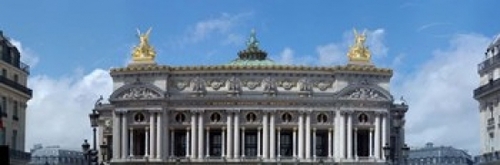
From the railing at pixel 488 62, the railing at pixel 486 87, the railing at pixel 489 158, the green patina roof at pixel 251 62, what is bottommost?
the railing at pixel 489 158

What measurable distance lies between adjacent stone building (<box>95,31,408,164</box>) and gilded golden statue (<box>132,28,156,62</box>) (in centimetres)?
90

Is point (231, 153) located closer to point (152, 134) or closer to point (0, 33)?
point (152, 134)

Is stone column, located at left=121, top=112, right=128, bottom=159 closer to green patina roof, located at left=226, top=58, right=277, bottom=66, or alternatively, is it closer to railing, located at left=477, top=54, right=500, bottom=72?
green patina roof, located at left=226, top=58, right=277, bottom=66

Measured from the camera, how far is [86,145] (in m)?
55.8

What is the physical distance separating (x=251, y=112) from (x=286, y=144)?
206 inches

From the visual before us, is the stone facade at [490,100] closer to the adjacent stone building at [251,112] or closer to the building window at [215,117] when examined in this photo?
the adjacent stone building at [251,112]

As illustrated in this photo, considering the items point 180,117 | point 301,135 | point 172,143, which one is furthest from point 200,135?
point 301,135

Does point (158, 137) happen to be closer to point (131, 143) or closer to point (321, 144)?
point (131, 143)

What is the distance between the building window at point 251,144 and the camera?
342 ft

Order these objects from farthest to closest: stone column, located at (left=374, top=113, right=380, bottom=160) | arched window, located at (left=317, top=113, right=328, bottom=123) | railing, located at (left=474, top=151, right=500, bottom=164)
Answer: arched window, located at (left=317, top=113, right=328, bottom=123) → stone column, located at (left=374, top=113, right=380, bottom=160) → railing, located at (left=474, top=151, right=500, bottom=164)

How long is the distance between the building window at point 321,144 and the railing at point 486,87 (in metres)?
17.3

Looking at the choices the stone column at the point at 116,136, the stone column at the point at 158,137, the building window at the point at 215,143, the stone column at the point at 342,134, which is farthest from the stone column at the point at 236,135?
the stone column at the point at 116,136

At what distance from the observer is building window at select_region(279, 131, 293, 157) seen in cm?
10438

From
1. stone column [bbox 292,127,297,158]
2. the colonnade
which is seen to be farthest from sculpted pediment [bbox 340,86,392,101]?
stone column [bbox 292,127,297,158]
